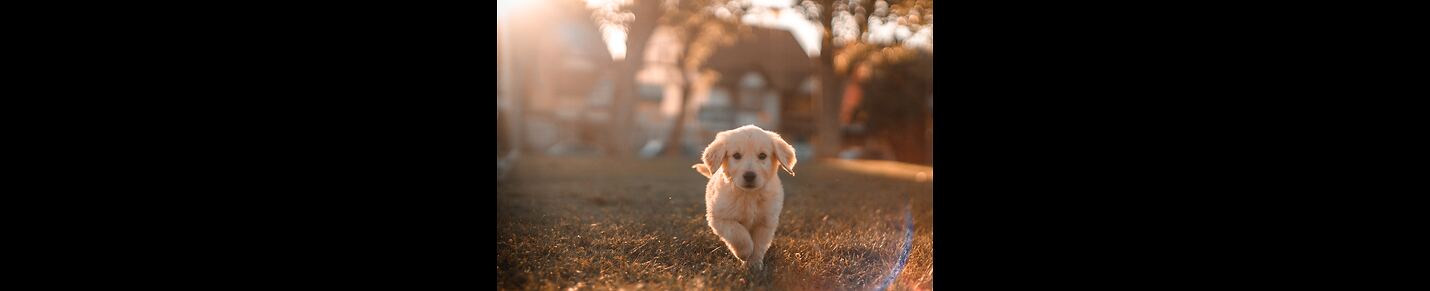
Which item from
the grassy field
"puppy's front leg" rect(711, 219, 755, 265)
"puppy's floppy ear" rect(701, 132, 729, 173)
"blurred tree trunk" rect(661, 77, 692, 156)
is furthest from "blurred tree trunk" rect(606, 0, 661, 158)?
"puppy's front leg" rect(711, 219, 755, 265)

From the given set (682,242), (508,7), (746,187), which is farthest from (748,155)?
(508,7)

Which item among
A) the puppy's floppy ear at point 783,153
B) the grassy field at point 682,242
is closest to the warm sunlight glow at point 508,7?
the grassy field at point 682,242

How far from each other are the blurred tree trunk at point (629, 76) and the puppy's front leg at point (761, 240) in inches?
63.1

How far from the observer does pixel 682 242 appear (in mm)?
2701

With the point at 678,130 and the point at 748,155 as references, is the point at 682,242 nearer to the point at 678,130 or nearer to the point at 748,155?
the point at 748,155

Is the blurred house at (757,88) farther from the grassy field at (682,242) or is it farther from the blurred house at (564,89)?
the blurred house at (564,89)

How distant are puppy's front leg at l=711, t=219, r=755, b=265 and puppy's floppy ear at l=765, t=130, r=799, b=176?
0.27 meters

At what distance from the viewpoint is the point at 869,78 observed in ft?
27.4

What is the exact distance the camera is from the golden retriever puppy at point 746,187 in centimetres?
252

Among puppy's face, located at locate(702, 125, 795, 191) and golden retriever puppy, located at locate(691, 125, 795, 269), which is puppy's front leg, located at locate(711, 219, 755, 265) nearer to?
golden retriever puppy, located at locate(691, 125, 795, 269)

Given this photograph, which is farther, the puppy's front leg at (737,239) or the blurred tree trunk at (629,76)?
the blurred tree trunk at (629,76)
